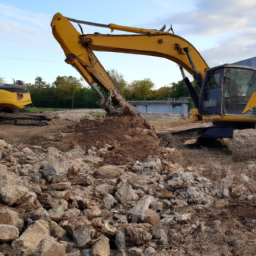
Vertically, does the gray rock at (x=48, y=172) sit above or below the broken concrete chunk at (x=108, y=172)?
above

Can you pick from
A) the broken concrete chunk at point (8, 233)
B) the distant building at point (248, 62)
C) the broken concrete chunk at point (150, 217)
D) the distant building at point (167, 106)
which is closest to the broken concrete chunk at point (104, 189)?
the broken concrete chunk at point (150, 217)

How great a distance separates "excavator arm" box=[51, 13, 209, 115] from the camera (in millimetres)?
8461

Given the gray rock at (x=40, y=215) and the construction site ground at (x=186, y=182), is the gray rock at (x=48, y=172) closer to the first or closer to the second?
the construction site ground at (x=186, y=182)

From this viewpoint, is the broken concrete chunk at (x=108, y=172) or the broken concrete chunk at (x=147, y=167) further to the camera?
the broken concrete chunk at (x=147, y=167)

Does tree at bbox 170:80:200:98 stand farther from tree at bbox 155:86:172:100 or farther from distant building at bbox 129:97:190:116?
distant building at bbox 129:97:190:116

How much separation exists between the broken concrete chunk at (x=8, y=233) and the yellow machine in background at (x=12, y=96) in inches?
331

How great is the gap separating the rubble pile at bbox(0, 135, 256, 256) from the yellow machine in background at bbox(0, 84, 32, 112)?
A: 5479 mm

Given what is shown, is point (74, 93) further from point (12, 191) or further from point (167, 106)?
point (12, 191)

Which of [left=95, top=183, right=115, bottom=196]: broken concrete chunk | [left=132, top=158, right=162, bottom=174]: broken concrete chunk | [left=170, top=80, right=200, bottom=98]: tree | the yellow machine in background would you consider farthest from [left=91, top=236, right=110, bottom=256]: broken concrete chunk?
[left=170, top=80, right=200, bottom=98]: tree

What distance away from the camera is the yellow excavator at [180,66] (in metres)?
7.93

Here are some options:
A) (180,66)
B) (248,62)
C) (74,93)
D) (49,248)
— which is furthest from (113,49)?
(74,93)

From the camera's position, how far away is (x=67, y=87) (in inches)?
1288

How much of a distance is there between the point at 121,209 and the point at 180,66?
6481mm

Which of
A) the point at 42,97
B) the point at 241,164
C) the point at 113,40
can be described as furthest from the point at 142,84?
the point at 241,164
